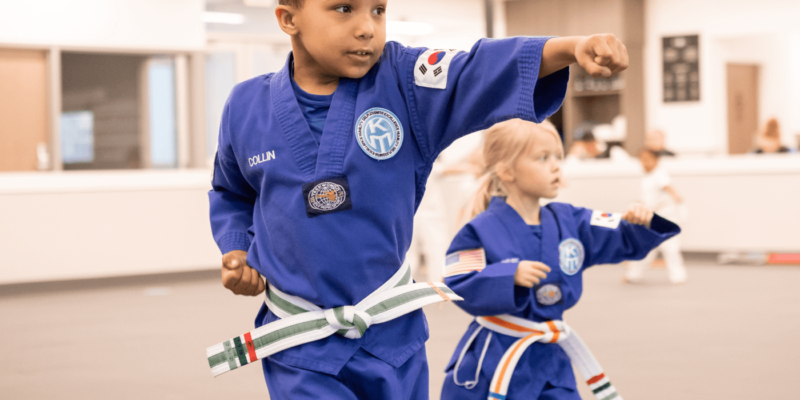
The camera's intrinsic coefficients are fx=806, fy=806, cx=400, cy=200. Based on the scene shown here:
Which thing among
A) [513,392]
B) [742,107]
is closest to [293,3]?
[513,392]

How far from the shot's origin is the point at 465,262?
2168mm

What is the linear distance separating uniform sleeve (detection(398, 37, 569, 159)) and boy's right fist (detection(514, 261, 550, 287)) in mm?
653

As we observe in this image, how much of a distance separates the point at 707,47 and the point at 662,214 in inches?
245

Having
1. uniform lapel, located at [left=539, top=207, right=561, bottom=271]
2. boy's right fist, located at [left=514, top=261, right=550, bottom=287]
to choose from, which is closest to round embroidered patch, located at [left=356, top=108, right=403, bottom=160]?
boy's right fist, located at [left=514, top=261, right=550, bottom=287]

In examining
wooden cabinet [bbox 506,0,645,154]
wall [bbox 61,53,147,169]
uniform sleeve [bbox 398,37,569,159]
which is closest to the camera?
uniform sleeve [bbox 398,37,569,159]

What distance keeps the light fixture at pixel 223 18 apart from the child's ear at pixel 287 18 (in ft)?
40.4

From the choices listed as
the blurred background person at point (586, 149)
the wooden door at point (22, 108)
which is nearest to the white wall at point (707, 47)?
the blurred background person at point (586, 149)

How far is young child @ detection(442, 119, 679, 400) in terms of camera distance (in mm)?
2078

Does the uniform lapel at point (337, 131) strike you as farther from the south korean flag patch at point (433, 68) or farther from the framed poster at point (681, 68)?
the framed poster at point (681, 68)

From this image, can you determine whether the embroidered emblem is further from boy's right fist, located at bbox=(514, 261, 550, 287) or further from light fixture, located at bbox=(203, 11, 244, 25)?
light fixture, located at bbox=(203, 11, 244, 25)

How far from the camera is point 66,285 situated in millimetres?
7703

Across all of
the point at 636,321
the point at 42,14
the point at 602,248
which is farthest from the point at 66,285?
the point at 602,248

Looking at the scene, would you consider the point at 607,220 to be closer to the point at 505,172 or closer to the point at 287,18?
the point at 505,172

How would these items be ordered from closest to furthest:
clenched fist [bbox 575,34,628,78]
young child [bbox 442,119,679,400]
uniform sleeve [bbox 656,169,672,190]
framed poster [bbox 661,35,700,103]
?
clenched fist [bbox 575,34,628,78] → young child [bbox 442,119,679,400] → uniform sleeve [bbox 656,169,672,190] → framed poster [bbox 661,35,700,103]
